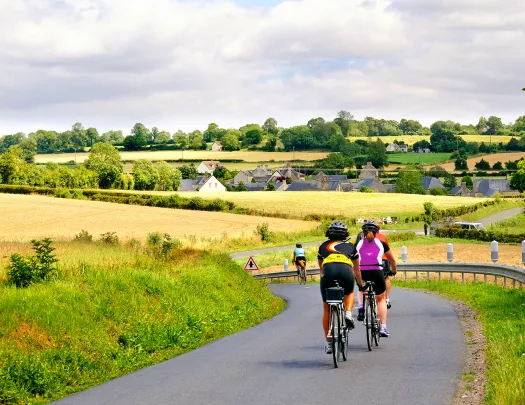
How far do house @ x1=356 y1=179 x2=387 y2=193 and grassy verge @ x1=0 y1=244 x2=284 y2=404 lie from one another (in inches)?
5663

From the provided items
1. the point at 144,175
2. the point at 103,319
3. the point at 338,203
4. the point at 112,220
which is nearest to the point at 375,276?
the point at 103,319

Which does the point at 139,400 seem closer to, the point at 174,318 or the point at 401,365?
the point at 401,365

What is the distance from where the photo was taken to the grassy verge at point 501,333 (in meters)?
9.02

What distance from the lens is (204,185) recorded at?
538 feet

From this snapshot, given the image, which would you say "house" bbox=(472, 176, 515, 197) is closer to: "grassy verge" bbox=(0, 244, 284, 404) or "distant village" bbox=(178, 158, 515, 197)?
"distant village" bbox=(178, 158, 515, 197)

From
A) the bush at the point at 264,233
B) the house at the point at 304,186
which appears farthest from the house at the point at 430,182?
the bush at the point at 264,233

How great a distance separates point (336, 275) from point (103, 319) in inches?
171

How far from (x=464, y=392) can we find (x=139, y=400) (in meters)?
3.57

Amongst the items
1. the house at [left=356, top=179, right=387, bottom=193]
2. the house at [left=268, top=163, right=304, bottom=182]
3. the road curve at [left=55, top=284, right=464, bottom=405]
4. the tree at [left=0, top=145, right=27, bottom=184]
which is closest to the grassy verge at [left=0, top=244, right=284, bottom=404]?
the road curve at [left=55, top=284, right=464, bottom=405]

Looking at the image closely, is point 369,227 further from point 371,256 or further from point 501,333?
point 501,333

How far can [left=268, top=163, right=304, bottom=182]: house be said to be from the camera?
7175 inches

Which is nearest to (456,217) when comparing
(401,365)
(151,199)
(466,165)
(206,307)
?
(151,199)

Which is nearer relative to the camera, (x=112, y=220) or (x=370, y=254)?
(x=370, y=254)

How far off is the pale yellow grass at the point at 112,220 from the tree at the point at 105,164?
26.4 m
